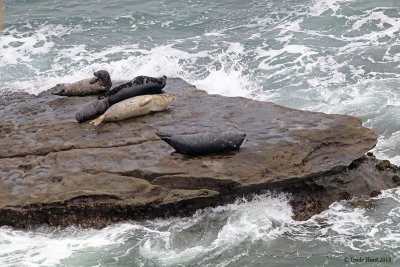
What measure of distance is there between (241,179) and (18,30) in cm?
1332

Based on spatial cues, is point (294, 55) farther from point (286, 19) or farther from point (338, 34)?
point (286, 19)

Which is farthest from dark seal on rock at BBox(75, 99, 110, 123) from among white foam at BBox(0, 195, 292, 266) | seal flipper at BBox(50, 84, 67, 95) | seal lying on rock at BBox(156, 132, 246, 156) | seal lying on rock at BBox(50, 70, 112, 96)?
white foam at BBox(0, 195, 292, 266)

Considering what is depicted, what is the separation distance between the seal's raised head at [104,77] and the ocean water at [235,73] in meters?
2.56

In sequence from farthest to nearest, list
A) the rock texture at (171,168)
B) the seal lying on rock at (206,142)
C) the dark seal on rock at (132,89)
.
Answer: the dark seal on rock at (132,89), the seal lying on rock at (206,142), the rock texture at (171,168)

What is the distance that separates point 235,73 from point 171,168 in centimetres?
648

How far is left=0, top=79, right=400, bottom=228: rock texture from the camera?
7.50 metres

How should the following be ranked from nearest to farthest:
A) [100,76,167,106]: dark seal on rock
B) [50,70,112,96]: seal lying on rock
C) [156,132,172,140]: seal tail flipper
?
[156,132,172,140]: seal tail flipper, [100,76,167,106]: dark seal on rock, [50,70,112,96]: seal lying on rock

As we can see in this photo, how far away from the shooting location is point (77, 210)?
747 centimetres

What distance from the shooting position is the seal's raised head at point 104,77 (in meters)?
10.7

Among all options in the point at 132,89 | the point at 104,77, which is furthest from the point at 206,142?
the point at 104,77

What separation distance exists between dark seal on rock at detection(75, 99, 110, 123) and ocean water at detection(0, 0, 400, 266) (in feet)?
8.51

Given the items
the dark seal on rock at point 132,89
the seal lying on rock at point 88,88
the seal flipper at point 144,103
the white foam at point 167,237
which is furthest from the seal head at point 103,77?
the white foam at point 167,237

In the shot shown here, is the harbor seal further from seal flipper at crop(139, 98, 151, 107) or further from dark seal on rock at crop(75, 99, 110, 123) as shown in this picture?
dark seal on rock at crop(75, 99, 110, 123)

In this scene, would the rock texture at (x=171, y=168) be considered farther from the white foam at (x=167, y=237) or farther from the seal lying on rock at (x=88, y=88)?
the seal lying on rock at (x=88, y=88)
